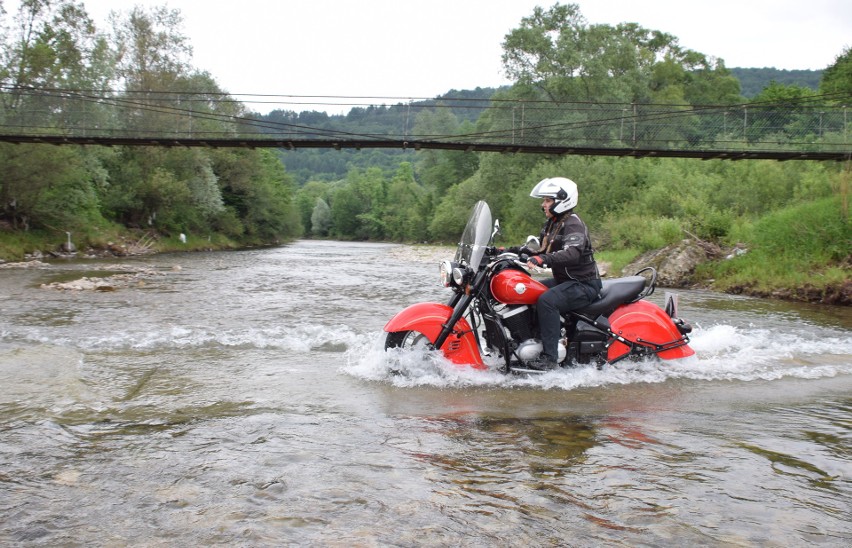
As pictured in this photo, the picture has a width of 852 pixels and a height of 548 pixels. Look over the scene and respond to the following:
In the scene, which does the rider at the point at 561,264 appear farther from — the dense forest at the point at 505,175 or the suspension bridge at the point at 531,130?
the suspension bridge at the point at 531,130

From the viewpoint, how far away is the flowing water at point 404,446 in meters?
3.58

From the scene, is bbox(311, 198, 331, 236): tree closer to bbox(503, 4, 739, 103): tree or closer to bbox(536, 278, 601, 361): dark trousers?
bbox(503, 4, 739, 103): tree

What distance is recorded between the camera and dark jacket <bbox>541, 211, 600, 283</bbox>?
23.6ft

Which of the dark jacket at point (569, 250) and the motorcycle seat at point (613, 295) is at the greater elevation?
the dark jacket at point (569, 250)

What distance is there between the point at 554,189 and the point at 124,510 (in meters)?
5.27

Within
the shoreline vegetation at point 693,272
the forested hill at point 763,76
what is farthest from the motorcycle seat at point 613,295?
the forested hill at point 763,76

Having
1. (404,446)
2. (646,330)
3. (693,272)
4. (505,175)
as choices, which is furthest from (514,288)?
(505,175)

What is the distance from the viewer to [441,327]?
23.5 ft

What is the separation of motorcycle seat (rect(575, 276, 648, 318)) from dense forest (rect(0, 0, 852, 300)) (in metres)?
11.4

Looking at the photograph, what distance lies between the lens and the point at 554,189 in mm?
7324

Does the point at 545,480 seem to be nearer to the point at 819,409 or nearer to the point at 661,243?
the point at 819,409

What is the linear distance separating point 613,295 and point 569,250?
91 centimetres

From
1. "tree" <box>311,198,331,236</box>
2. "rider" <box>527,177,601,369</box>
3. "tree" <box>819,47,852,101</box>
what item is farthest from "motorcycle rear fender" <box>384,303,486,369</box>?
"tree" <box>311,198,331,236</box>

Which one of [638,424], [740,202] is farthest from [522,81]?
[638,424]
